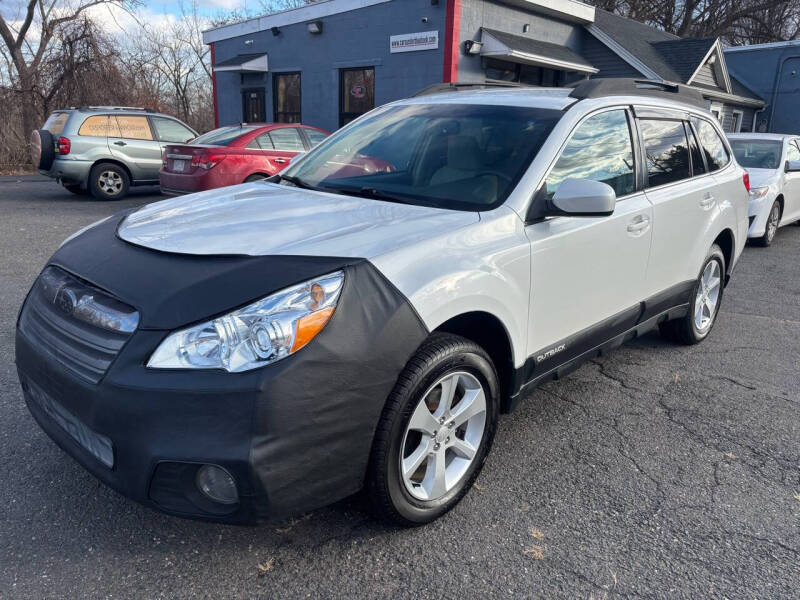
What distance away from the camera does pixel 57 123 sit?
38.8 ft

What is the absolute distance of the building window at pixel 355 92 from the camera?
1612 centimetres

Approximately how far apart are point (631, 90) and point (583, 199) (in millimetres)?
1524

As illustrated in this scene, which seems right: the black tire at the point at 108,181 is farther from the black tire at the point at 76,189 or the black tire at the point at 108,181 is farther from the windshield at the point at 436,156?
the windshield at the point at 436,156

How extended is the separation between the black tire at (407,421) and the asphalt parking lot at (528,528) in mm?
116

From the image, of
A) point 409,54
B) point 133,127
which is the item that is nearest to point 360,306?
point 133,127

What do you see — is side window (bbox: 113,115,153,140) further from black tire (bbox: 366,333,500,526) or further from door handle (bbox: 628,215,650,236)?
black tire (bbox: 366,333,500,526)

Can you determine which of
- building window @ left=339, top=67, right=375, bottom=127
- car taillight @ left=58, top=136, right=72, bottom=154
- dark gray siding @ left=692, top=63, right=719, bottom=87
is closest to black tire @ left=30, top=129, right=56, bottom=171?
car taillight @ left=58, top=136, right=72, bottom=154

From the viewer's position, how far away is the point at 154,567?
232 cm

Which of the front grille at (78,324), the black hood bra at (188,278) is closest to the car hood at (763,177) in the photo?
the black hood bra at (188,278)

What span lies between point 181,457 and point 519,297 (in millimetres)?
1560

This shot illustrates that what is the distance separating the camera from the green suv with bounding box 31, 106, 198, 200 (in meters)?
11.4

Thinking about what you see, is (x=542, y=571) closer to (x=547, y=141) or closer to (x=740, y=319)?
(x=547, y=141)

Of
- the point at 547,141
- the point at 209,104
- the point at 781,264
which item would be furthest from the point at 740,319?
the point at 209,104

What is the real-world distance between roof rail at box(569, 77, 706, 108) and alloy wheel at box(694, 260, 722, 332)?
1.26m
